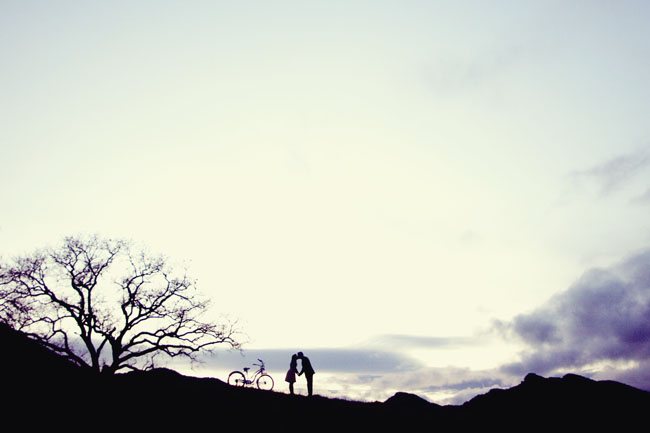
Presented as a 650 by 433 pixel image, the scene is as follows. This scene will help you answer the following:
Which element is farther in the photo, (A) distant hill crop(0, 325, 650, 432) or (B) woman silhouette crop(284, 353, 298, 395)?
(B) woman silhouette crop(284, 353, 298, 395)

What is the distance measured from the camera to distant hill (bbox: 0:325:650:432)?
1481 cm

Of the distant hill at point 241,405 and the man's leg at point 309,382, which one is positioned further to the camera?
the man's leg at point 309,382

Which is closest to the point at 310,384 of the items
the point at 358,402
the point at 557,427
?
the point at 358,402

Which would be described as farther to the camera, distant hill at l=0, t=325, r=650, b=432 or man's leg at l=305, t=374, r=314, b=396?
man's leg at l=305, t=374, r=314, b=396

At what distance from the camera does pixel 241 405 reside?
716 inches

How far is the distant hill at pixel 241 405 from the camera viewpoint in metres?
14.8

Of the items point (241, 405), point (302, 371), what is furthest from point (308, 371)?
point (241, 405)

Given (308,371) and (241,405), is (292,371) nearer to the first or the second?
(308,371)

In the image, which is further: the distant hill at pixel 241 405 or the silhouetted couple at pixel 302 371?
the silhouetted couple at pixel 302 371

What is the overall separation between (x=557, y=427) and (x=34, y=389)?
2698cm

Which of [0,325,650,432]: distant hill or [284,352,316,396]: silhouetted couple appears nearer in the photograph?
[0,325,650,432]: distant hill

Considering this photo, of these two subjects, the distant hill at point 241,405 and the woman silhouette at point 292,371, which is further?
the woman silhouette at point 292,371

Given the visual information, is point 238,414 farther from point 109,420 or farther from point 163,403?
point 109,420

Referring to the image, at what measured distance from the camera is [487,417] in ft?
82.5
